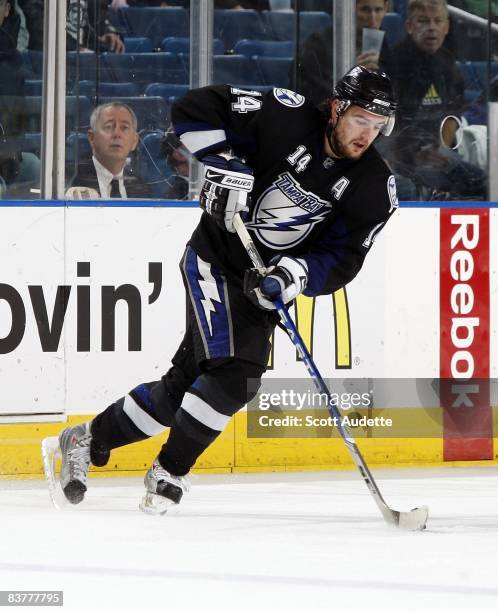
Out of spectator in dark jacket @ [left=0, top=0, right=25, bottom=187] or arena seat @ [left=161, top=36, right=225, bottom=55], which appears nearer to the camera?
spectator in dark jacket @ [left=0, top=0, right=25, bottom=187]

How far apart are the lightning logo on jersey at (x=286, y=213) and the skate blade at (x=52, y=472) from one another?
2.45 feet

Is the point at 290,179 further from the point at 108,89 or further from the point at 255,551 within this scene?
the point at 108,89

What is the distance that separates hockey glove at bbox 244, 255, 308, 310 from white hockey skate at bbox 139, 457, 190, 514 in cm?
44

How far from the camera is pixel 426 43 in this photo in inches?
170

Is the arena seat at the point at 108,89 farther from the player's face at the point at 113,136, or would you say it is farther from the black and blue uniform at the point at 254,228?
the black and blue uniform at the point at 254,228

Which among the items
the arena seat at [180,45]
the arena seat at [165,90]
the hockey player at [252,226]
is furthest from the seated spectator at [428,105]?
the hockey player at [252,226]

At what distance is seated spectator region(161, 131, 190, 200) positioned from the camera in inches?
163

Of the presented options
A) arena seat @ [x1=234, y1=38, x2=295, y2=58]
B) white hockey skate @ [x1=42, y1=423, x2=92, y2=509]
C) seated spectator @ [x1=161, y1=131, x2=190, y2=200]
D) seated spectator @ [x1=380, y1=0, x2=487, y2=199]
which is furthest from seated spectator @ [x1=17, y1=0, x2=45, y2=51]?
white hockey skate @ [x1=42, y1=423, x2=92, y2=509]

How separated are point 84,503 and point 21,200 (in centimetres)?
107

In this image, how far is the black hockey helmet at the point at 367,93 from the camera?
286cm

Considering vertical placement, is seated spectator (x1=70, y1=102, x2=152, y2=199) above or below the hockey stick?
above

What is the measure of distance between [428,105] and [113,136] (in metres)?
1.06

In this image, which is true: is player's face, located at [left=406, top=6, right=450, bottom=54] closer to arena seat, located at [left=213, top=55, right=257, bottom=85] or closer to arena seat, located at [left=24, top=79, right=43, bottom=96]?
arena seat, located at [left=213, top=55, right=257, bottom=85]

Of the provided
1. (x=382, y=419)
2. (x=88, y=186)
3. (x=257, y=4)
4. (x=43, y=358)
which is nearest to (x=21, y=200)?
(x=88, y=186)
